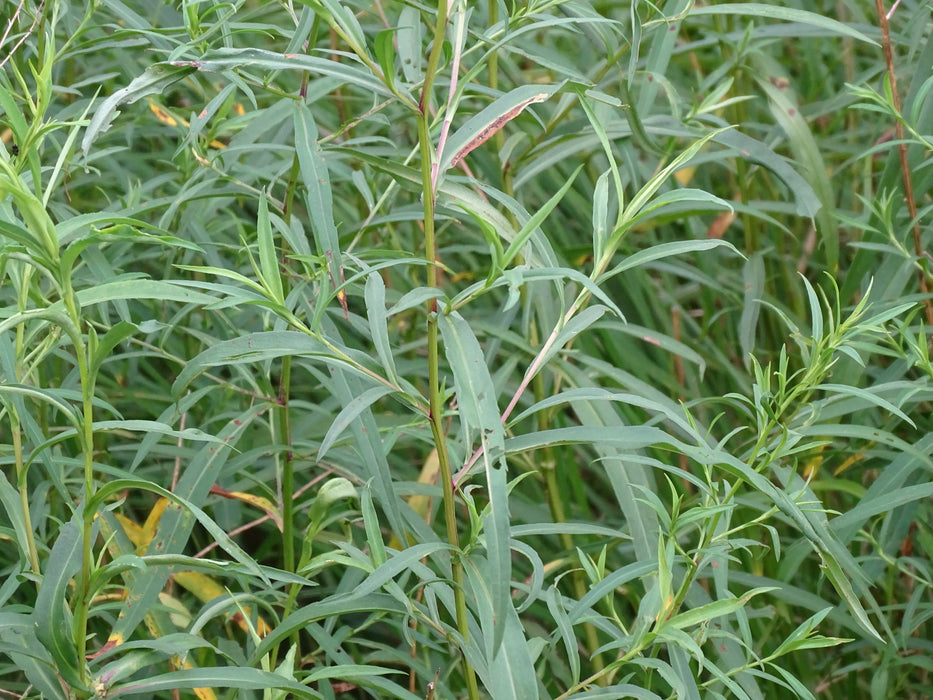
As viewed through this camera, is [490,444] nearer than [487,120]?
Yes

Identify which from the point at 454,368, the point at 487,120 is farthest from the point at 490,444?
the point at 487,120

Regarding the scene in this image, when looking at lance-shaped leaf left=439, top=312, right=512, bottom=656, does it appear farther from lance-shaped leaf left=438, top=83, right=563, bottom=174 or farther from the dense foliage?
lance-shaped leaf left=438, top=83, right=563, bottom=174

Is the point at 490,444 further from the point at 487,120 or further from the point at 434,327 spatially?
the point at 487,120

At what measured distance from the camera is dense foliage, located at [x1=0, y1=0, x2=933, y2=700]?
2.45 feet

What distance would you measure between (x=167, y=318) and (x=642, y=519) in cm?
69

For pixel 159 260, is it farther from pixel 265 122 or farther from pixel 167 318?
pixel 265 122

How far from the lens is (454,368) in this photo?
0.68 meters

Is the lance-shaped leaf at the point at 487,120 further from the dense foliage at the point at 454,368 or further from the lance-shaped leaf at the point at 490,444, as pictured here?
the lance-shaped leaf at the point at 490,444

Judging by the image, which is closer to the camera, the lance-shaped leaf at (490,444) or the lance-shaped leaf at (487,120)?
the lance-shaped leaf at (490,444)

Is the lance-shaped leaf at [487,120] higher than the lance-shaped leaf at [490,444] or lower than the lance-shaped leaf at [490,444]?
higher

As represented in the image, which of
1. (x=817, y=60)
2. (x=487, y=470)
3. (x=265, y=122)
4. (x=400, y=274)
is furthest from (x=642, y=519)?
(x=817, y=60)

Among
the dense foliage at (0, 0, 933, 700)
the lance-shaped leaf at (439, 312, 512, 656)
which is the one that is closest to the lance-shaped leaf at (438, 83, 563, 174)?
the dense foliage at (0, 0, 933, 700)

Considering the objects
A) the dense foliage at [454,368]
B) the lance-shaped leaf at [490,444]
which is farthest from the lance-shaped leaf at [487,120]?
the lance-shaped leaf at [490,444]

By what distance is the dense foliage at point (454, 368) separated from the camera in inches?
29.4
